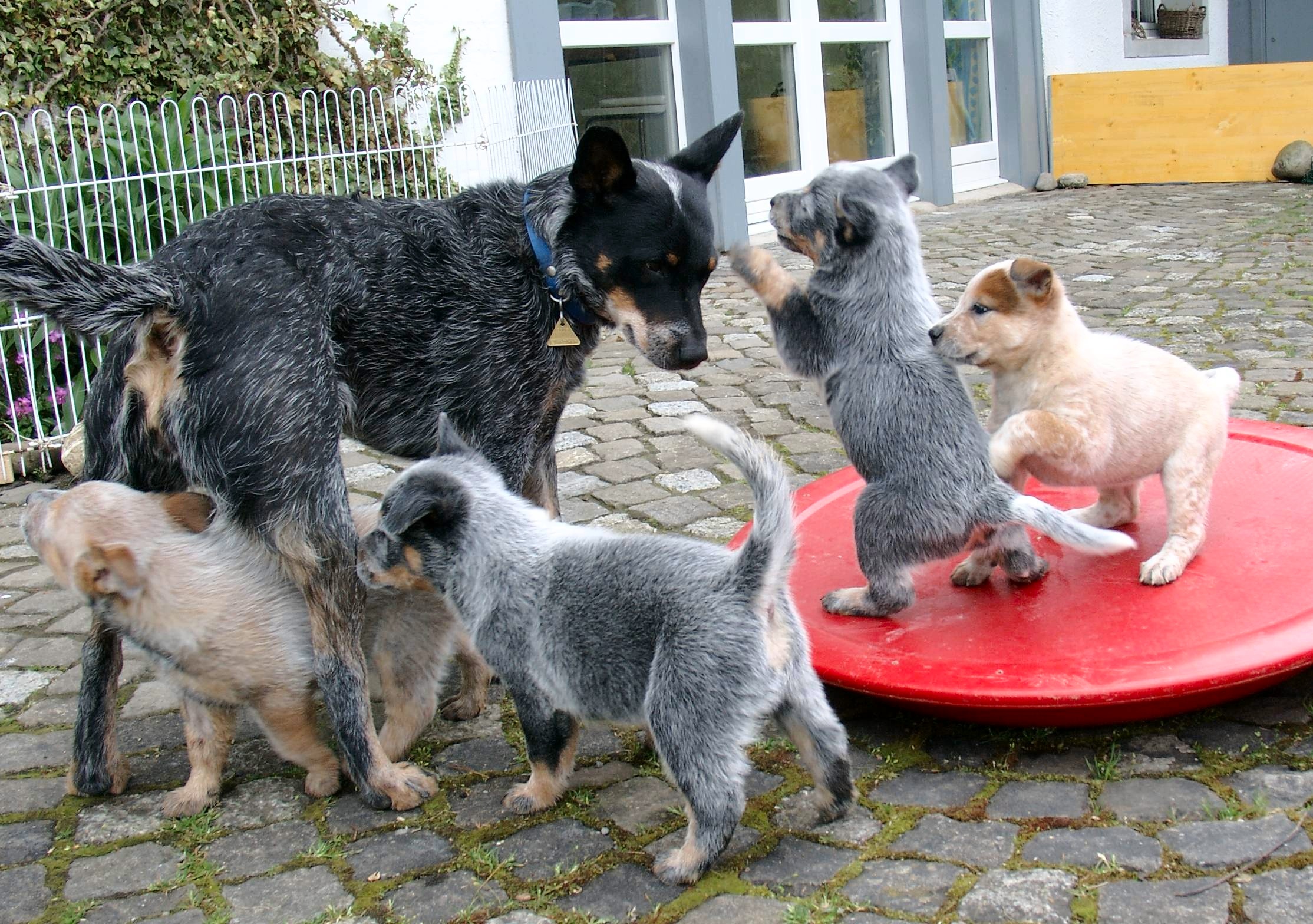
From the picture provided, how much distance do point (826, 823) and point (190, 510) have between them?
6.53ft

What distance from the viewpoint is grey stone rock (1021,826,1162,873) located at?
265 centimetres

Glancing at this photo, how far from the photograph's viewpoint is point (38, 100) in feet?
26.7

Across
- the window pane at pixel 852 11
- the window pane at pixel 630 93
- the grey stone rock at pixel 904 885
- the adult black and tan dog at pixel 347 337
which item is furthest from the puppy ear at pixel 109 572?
the window pane at pixel 852 11

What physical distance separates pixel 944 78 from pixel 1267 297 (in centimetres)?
671

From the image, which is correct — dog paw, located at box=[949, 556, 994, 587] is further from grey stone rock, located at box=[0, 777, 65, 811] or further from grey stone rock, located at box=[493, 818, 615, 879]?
grey stone rock, located at box=[0, 777, 65, 811]

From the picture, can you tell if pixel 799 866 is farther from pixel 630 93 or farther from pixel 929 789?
pixel 630 93

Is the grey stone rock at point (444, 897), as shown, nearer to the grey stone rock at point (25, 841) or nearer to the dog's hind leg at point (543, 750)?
the dog's hind leg at point (543, 750)

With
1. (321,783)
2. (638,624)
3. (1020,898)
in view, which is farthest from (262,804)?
(1020,898)

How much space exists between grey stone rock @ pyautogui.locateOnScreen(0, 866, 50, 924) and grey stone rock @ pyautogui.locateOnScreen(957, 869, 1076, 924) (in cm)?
226

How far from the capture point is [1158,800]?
289 centimetres

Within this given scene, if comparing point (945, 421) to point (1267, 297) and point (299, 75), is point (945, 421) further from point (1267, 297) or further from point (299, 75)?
point (299, 75)

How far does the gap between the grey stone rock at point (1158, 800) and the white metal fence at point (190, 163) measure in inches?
229

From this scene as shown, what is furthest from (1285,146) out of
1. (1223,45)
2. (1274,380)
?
(1274,380)

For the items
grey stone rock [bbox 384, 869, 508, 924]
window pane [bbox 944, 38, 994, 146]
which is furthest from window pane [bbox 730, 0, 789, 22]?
grey stone rock [bbox 384, 869, 508, 924]
